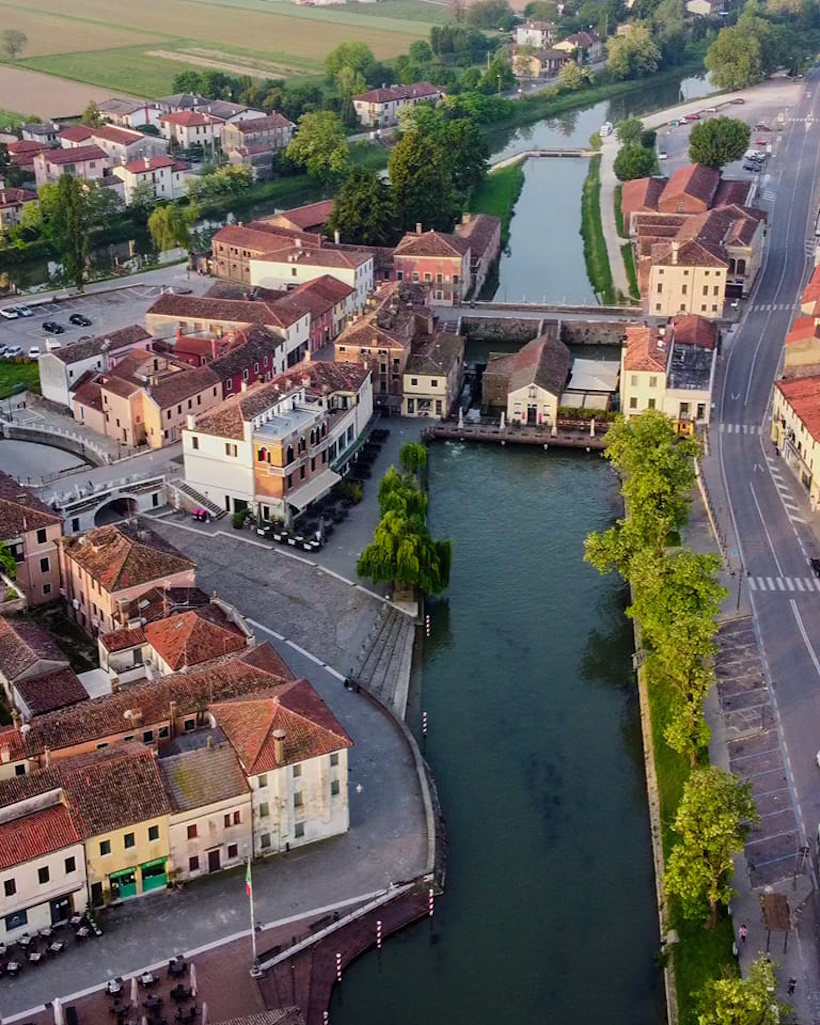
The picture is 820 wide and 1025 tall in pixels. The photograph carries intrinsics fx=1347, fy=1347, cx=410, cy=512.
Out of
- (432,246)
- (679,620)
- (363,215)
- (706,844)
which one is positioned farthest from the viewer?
(363,215)

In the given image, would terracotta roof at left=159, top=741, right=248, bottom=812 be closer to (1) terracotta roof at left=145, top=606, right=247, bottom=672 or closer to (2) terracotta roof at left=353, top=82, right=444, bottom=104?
(1) terracotta roof at left=145, top=606, right=247, bottom=672

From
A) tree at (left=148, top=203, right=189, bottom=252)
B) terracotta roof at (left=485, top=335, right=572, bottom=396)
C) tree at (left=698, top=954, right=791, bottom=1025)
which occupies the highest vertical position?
tree at (left=148, top=203, right=189, bottom=252)

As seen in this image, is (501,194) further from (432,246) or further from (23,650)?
(23,650)

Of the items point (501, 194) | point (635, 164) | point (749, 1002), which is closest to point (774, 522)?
point (749, 1002)

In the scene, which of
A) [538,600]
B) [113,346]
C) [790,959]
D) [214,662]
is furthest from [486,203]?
[790,959]

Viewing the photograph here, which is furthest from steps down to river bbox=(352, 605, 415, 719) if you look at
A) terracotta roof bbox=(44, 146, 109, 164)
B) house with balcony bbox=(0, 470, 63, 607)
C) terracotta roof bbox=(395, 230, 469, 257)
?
terracotta roof bbox=(44, 146, 109, 164)

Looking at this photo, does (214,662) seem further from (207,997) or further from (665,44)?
(665,44)

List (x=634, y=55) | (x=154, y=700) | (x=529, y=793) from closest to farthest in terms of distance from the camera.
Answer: (x=154, y=700) < (x=529, y=793) < (x=634, y=55)
